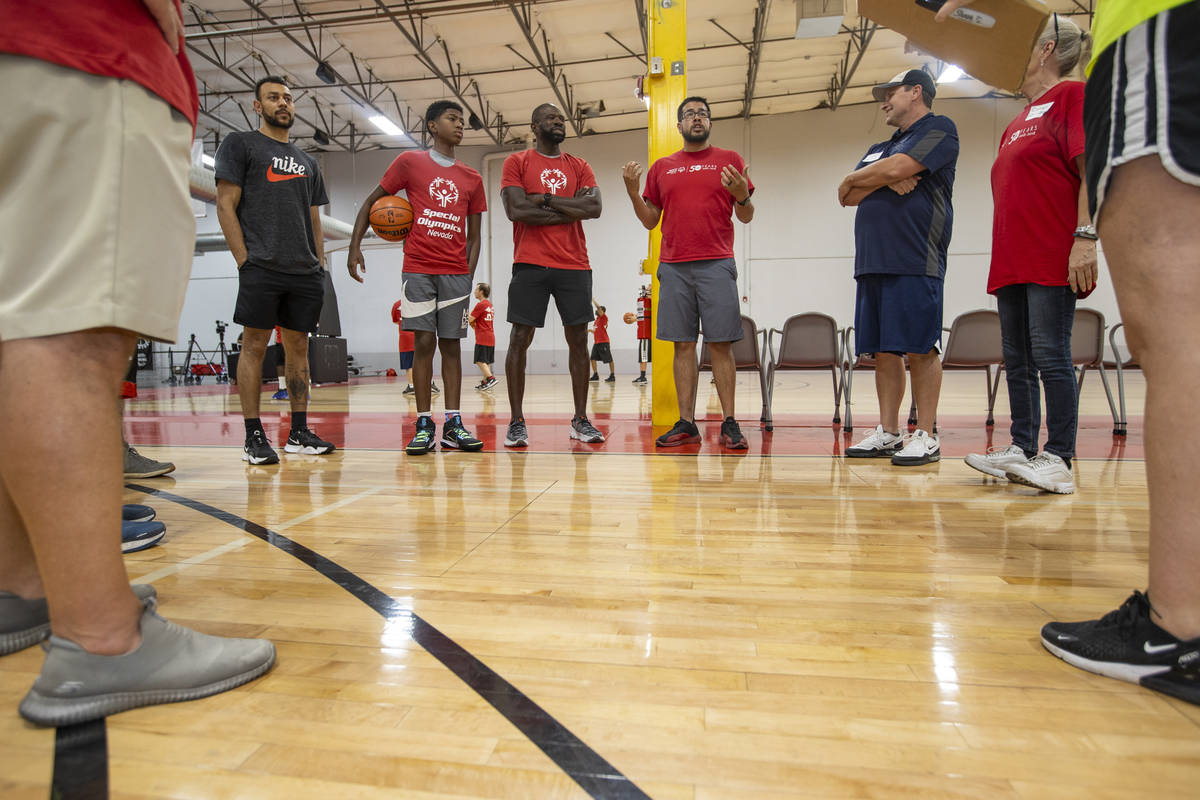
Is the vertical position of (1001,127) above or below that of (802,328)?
above

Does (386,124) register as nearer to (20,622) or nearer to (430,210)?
(430,210)

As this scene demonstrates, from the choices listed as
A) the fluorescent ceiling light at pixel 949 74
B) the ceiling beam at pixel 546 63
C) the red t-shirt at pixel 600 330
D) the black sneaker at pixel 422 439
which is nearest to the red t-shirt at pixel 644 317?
the red t-shirt at pixel 600 330

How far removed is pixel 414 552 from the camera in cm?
167

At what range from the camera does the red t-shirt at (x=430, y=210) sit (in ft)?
11.3

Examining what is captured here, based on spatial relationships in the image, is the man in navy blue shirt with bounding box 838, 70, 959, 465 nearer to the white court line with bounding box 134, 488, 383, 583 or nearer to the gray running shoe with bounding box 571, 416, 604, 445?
the gray running shoe with bounding box 571, 416, 604, 445

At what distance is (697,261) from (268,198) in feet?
6.89

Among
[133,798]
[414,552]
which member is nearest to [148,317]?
[133,798]

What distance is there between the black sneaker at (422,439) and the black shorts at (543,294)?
716 millimetres

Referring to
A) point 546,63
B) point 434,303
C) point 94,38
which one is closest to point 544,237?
point 434,303

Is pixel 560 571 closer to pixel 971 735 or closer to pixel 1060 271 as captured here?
pixel 971 735

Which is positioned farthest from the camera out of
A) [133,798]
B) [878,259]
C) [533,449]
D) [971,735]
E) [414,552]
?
[533,449]

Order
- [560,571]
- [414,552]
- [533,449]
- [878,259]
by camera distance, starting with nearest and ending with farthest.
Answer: [560,571] → [414,552] → [878,259] → [533,449]

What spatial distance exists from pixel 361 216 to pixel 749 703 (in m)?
3.29

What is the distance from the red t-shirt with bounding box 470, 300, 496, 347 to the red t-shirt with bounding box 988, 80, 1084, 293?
312 inches
